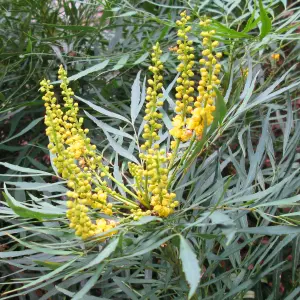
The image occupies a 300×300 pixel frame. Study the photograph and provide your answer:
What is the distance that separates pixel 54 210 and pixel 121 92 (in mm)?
712

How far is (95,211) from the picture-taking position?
718mm

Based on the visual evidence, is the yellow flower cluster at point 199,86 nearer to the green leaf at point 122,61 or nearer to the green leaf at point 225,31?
the green leaf at point 225,31

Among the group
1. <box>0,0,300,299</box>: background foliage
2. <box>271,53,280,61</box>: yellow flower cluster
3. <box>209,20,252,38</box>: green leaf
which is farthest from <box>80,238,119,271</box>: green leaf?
<box>271,53,280,61</box>: yellow flower cluster

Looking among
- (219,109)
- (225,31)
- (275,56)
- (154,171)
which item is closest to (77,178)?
(154,171)

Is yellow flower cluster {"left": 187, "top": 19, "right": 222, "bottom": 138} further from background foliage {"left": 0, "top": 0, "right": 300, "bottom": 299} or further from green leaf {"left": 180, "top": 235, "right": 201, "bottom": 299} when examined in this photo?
green leaf {"left": 180, "top": 235, "right": 201, "bottom": 299}

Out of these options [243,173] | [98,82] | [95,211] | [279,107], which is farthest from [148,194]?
[98,82]

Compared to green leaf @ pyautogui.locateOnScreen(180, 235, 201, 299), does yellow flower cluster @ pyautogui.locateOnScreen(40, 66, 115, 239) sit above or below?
above

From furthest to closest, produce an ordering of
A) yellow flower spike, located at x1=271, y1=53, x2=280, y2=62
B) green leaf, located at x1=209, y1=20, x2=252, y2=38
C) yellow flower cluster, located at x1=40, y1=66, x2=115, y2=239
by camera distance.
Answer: yellow flower spike, located at x1=271, y1=53, x2=280, y2=62 < green leaf, located at x1=209, y1=20, x2=252, y2=38 < yellow flower cluster, located at x1=40, y1=66, x2=115, y2=239

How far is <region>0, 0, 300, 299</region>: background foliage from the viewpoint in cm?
65

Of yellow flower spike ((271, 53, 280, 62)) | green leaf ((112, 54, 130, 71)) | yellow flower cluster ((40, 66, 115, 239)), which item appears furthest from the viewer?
yellow flower spike ((271, 53, 280, 62))

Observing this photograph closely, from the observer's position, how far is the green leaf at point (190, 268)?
488mm

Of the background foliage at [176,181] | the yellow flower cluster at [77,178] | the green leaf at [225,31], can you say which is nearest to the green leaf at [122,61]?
the background foliage at [176,181]

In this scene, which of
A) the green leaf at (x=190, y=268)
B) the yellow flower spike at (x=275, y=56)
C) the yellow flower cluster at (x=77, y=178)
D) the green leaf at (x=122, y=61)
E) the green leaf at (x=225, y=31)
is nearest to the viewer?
the green leaf at (x=190, y=268)

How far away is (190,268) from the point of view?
20.3 inches
